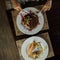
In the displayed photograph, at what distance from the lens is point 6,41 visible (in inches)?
58.9

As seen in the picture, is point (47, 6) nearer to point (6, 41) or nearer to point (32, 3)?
point (32, 3)

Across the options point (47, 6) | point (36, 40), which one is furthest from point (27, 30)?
point (47, 6)

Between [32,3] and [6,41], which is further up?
[32,3]

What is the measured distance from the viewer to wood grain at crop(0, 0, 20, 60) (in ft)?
4.90

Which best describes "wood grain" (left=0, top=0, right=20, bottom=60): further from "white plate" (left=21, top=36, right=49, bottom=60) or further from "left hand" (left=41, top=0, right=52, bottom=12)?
"left hand" (left=41, top=0, right=52, bottom=12)

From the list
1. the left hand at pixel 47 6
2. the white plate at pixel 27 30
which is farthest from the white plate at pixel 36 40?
the left hand at pixel 47 6

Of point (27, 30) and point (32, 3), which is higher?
point (32, 3)

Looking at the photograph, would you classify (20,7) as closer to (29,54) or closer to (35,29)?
(35,29)

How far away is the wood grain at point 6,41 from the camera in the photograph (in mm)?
1493

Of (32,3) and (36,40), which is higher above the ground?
(32,3)

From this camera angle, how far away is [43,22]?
60.4 inches

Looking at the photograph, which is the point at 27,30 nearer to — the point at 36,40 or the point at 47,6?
the point at 36,40

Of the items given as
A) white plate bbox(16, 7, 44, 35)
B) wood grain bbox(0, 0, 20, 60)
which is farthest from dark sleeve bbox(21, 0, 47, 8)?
wood grain bbox(0, 0, 20, 60)

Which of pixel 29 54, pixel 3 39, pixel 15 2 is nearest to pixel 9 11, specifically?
pixel 15 2
